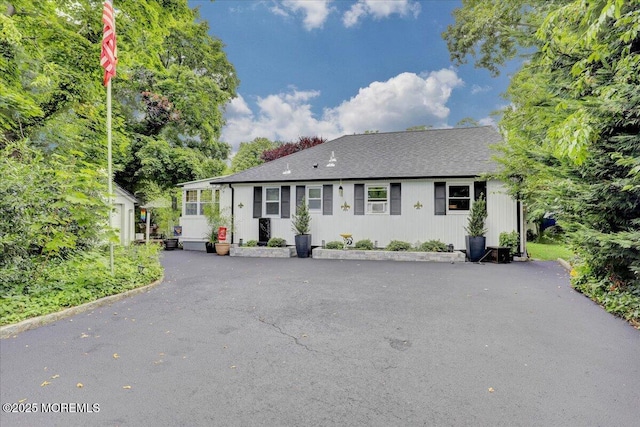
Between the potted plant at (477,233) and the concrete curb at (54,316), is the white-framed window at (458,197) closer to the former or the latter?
the potted plant at (477,233)

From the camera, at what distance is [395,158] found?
521 inches

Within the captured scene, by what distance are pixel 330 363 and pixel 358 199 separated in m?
9.60

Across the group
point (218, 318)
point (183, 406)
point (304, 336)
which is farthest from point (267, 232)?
point (183, 406)

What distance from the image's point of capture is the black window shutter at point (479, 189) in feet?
36.0

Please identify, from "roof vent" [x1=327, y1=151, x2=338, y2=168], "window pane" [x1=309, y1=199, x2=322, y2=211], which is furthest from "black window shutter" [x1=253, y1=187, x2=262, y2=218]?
"roof vent" [x1=327, y1=151, x2=338, y2=168]

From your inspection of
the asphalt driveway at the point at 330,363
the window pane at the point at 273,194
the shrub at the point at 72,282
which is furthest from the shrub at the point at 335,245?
the shrub at the point at 72,282

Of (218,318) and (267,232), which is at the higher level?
(267,232)

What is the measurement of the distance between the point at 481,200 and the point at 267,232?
8.45m

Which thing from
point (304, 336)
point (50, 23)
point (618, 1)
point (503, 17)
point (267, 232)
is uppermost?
point (503, 17)

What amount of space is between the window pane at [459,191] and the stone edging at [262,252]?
6.51m

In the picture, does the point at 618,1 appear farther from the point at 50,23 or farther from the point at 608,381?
the point at 50,23

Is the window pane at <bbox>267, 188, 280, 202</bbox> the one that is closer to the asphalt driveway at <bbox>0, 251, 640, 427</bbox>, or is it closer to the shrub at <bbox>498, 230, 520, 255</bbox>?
the asphalt driveway at <bbox>0, 251, 640, 427</bbox>

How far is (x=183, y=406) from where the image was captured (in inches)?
91.7

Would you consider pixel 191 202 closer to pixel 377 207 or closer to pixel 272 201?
pixel 272 201
